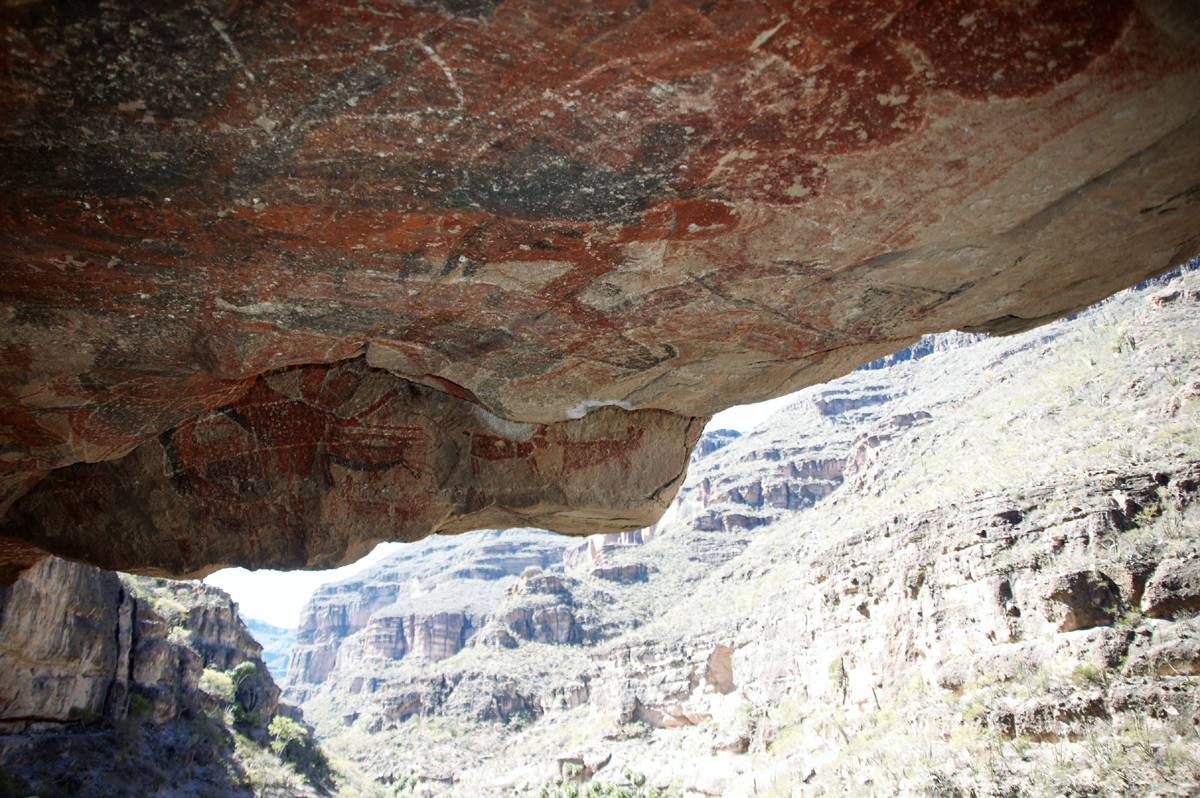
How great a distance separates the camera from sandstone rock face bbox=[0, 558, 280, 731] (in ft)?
37.1

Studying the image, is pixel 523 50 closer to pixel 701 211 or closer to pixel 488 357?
pixel 701 211

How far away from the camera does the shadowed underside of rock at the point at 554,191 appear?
215 centimetres

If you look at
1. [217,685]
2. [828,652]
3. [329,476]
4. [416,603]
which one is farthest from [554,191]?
[416,603]

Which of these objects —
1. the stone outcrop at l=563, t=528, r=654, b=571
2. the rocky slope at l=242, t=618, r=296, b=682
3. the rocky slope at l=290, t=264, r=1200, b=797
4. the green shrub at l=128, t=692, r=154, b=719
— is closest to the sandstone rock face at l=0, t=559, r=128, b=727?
the green shrub at l=128, t=692, r=154, b=719

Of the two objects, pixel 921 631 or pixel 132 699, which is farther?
pixel 921 631

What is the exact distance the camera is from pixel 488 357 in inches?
174

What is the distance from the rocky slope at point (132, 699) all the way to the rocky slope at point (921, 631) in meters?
12.3

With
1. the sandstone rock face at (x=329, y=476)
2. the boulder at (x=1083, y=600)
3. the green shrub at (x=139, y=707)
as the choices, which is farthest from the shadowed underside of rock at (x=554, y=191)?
the green shrub at (x=139, y=707)

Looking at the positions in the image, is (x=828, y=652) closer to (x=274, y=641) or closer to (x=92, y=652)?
(x=92, y=652)

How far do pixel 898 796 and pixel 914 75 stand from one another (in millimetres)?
15892

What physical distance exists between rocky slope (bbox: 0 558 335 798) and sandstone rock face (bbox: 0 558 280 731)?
3 cm

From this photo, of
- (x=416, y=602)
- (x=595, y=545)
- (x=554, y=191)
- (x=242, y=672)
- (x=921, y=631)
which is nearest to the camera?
(x=554, y=191)

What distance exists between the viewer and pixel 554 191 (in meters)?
2.86

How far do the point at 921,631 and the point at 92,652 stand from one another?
787 inches
